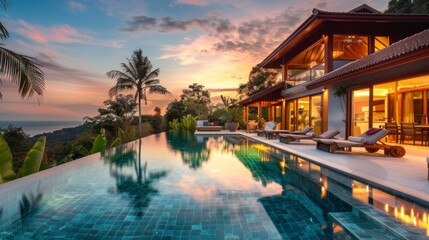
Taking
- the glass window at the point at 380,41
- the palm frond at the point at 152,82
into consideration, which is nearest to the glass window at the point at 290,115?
the glass window at the point at 380,41

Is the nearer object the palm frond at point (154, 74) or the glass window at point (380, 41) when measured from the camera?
the glass window at point (380, 41)

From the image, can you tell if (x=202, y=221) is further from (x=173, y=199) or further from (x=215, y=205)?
(x=173, y=199)

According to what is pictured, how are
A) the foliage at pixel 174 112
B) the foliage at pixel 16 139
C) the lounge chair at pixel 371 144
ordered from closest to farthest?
the lounge chair at pixel 371 144 < the foliage at pixel 16 139 < the foliage at pixel 174 112

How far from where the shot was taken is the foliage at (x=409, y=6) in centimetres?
2472

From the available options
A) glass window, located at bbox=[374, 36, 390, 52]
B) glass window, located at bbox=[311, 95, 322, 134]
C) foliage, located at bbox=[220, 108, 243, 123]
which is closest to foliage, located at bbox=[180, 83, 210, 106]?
foliage, located at bbox=[220, 108, 243, 123]

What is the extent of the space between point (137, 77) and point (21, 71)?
800 inches

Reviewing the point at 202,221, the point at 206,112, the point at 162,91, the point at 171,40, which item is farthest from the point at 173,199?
the point at 206,112

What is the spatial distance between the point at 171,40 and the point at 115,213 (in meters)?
18.0

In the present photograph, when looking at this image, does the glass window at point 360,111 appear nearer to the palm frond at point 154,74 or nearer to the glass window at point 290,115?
the glass window at point 290,115

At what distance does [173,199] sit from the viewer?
459 centimetres

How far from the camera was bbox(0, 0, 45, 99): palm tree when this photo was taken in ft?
17.1

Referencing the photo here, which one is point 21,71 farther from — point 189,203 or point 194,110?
point 194,110

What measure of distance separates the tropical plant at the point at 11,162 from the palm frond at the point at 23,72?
1.11 metres

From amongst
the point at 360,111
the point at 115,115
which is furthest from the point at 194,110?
the point at 360,111
